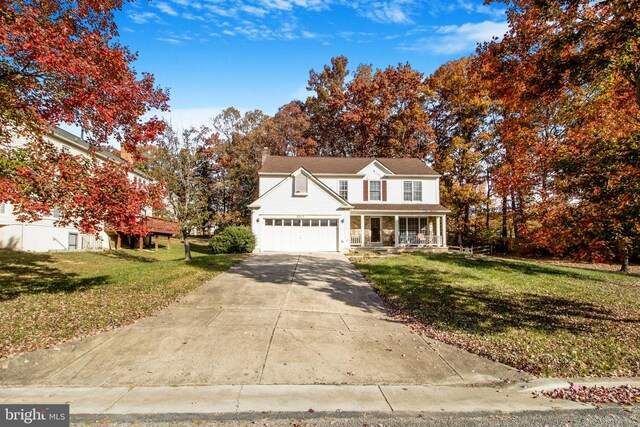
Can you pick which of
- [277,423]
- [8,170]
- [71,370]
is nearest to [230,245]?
[8,170]

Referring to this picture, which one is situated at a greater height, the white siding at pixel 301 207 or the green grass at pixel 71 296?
the white siding at pixel 301 207

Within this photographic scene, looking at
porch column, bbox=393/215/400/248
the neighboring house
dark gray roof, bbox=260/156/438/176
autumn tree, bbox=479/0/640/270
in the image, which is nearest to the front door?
the neighboring house

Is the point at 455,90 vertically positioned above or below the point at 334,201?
above

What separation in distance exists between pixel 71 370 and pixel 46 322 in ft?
8.04

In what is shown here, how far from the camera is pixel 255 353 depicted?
18.4ft

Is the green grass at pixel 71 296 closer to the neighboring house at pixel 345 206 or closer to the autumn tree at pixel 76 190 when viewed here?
the autumn tree at pixel 76 190

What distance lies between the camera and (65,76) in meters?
6.91

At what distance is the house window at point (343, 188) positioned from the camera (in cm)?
2658

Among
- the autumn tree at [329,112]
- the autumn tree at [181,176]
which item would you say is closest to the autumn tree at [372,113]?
the autumn tree at [329,112]

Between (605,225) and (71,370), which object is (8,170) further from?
(605,225)

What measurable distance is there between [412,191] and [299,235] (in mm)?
10090

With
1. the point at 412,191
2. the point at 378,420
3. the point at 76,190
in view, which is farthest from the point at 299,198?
the point at 378,420

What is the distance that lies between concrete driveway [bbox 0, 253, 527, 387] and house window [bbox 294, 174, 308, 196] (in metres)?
14.7

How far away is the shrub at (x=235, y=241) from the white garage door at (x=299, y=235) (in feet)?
3.85
